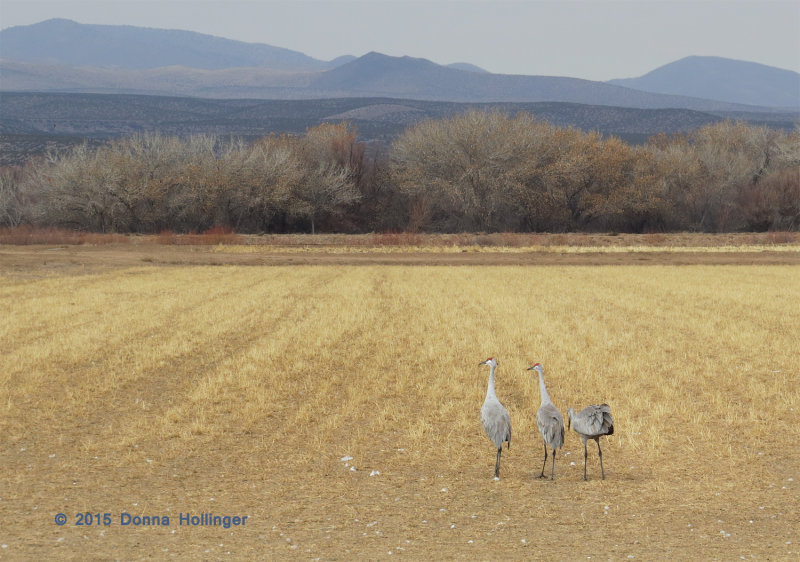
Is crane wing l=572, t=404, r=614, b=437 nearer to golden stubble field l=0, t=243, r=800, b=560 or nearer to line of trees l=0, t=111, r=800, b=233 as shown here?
golden stubble field l=0, t=243, r=800, b=560

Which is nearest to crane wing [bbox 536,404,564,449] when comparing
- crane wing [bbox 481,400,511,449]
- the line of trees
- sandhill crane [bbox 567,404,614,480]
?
sandhill crane [bbox 567,404,614,480]

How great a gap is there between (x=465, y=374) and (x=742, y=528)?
8.13 meters

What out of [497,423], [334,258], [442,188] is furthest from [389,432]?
[442,188]

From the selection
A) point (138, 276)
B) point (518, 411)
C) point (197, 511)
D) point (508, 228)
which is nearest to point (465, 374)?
point (518, 411)

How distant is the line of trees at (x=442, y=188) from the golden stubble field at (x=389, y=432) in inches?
1828

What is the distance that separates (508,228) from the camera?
76.1m

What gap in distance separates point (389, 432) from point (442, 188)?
61319 mm

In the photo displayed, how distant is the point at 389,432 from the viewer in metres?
13.2

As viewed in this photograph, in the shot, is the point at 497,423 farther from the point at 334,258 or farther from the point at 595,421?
the point at 334,258

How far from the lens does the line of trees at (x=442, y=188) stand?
72.2m

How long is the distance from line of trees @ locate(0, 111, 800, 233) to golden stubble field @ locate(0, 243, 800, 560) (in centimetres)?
4644

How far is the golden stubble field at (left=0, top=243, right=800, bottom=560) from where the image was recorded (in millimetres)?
9102

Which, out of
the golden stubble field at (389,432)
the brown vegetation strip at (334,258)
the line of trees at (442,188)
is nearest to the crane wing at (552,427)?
the golden stubble field at (389,432)

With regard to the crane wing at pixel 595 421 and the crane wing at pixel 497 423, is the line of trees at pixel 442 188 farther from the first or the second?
the crane wing at pixel 595 421
